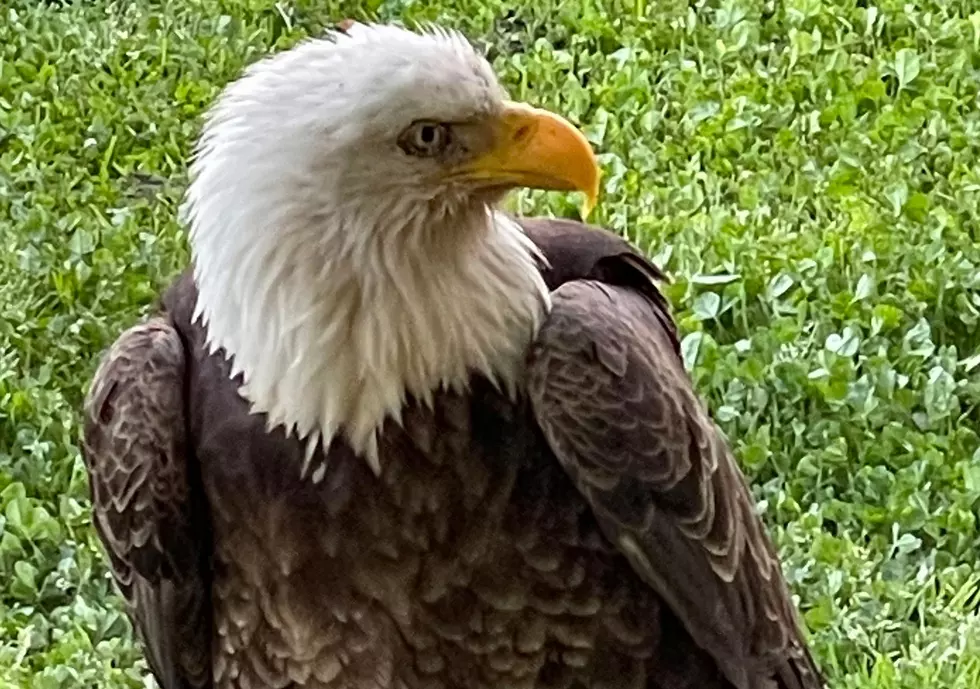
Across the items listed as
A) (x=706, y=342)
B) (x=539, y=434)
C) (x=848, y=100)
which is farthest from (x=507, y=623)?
(x=848, y=100)

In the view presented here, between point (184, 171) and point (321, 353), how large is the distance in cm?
227

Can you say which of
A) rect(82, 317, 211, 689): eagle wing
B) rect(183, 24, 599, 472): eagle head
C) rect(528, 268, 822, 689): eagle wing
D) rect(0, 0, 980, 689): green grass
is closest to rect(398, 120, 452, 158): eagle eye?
rect(183, 24, 599, 472): eagle head

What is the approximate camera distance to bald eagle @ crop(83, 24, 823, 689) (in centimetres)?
227

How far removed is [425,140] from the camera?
224cm

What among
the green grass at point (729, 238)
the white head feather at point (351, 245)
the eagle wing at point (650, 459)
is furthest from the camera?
the green grass at point (729, 238)

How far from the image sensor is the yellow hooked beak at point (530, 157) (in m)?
2.27

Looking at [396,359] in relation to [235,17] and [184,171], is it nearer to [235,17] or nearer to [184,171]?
[184,171]

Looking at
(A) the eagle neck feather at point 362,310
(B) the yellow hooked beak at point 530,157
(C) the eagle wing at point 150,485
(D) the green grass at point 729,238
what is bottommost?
(D) the green grass at point 729,238

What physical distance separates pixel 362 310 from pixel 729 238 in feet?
6.06

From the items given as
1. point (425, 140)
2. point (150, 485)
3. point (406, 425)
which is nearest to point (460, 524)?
point (406, 425)

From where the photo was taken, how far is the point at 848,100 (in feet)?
15.0

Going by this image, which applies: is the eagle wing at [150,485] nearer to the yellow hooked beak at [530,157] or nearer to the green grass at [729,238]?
the yellow hooked beak at [530,157]

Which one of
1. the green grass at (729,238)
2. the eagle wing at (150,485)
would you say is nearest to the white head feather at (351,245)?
the eagle wing at (150,485)

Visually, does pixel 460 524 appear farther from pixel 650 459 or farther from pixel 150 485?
pixel 150 485
